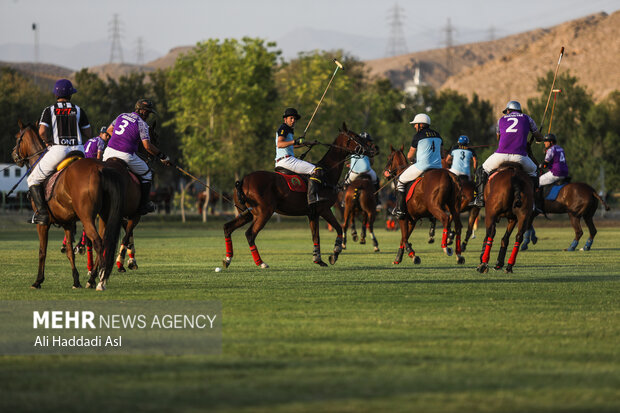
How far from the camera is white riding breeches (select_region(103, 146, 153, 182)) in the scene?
53.4ft

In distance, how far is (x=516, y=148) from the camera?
1791 cm

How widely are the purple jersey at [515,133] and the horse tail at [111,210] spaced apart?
7.59 metres

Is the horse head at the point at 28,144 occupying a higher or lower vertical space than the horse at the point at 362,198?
higher

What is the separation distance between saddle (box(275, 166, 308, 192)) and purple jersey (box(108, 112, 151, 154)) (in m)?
3.38

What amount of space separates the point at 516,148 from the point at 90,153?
937 centimetres

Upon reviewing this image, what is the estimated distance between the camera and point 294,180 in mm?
18953

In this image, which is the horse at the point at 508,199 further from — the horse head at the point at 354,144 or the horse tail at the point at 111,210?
the horse tail at the point at 111,210

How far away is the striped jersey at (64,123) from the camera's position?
15.0m

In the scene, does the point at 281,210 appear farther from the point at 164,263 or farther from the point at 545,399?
the point at 545,399

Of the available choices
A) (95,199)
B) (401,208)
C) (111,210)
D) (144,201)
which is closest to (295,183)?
(401,208)

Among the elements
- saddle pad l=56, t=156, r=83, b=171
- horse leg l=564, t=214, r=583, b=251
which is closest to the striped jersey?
saddle pad l=56, t=156, r=83, b=171

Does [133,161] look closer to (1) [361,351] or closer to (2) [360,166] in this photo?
(1) [361,351]

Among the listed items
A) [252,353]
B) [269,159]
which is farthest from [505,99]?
[252,353]

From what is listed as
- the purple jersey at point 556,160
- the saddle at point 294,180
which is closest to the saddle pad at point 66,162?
the saddle at point 294,180
